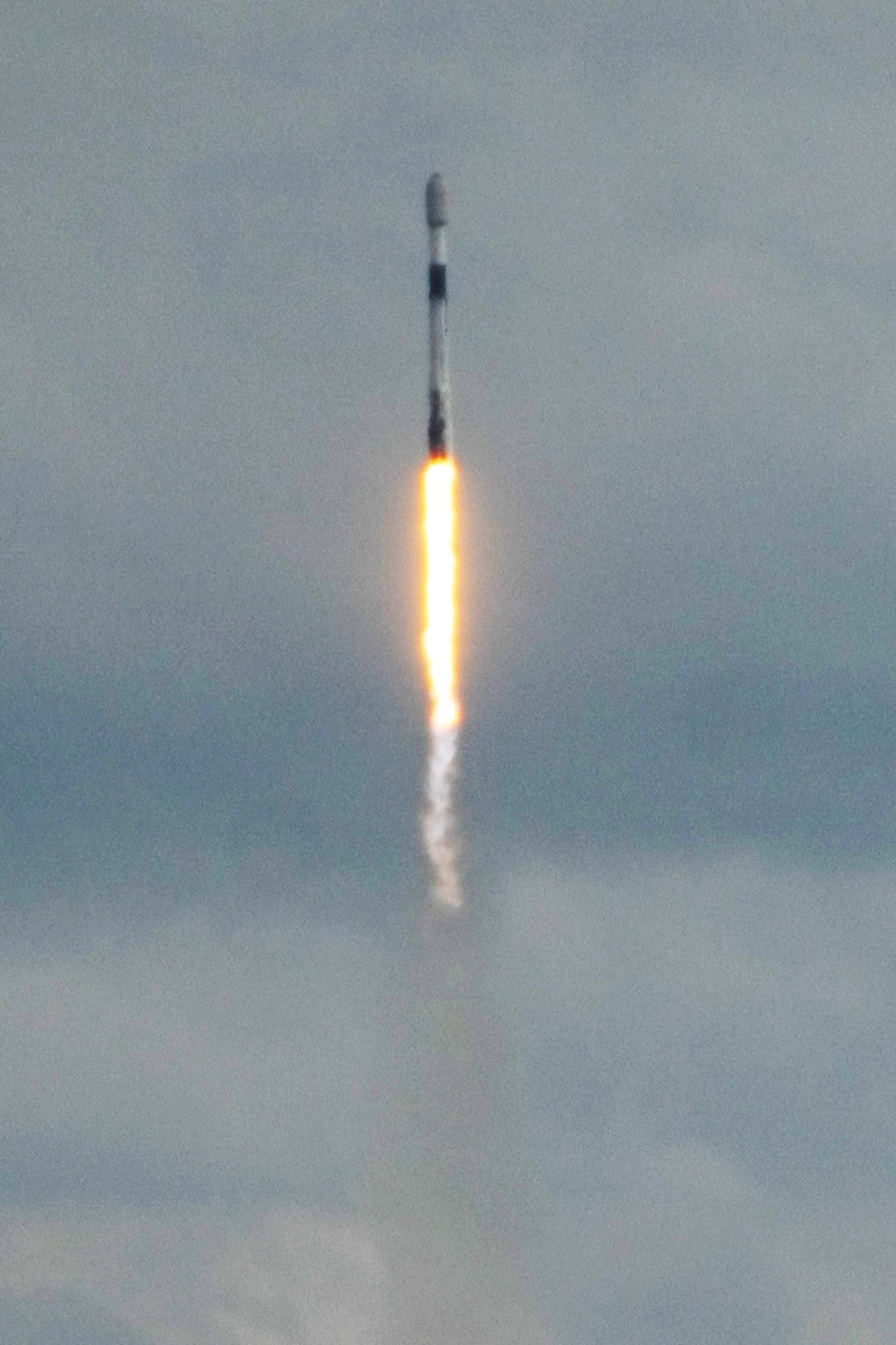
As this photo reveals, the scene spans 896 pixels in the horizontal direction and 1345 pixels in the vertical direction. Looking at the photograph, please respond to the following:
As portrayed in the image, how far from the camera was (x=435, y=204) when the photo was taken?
6144 cm

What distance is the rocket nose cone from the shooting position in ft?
201

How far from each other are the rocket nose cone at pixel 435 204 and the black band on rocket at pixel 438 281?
1.80 meters

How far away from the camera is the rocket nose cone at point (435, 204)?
2415 inches

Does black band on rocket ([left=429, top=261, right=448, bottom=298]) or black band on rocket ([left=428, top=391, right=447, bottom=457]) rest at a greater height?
black band on rocket ([left=429, top=261, right=448, bottom=298])

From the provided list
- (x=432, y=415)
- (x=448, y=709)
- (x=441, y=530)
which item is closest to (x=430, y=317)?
(x=432, y=415)

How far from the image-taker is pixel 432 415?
60.2 m

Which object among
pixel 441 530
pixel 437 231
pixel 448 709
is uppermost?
pixel 437 231

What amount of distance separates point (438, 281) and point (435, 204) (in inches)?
128

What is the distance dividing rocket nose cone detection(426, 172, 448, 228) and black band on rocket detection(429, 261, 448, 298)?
180 cm

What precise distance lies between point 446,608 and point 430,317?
34.2 ft

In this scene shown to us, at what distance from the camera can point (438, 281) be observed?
60062mm

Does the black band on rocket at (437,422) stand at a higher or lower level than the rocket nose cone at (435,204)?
lower

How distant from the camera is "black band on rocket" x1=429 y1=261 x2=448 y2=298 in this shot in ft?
196

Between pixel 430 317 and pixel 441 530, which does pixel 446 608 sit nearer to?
pixel 441 530
